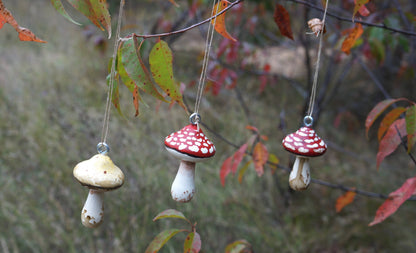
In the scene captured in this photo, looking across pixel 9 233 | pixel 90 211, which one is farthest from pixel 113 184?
pixel 9 233

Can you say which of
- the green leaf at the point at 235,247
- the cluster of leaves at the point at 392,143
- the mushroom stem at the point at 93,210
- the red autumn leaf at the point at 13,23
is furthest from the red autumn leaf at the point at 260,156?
the red autumn leaf at the point at 13,23

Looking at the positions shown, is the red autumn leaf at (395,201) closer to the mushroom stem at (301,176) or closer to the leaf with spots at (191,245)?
the mushroom stem at (301,176)

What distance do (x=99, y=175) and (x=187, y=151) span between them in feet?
0.71

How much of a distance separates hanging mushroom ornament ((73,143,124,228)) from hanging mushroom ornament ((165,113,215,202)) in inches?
5.8

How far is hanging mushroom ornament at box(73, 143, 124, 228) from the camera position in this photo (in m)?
0.85

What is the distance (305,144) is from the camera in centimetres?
88

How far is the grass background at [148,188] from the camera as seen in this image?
219cm

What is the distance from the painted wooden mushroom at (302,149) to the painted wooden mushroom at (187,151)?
0.20 meters

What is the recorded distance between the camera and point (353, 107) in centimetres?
413

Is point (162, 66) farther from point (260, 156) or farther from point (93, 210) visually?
point (260, 156)

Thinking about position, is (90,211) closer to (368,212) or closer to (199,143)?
(199,143)

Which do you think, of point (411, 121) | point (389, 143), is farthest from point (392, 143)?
point (411, 121)

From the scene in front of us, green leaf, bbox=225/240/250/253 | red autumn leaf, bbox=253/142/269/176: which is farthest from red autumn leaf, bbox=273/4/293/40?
green leaf, bbox=225/240/250/253

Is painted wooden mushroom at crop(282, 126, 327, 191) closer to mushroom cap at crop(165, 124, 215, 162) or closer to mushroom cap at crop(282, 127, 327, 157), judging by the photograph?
mushroom cap at crop(282, 127, 327, 157)
